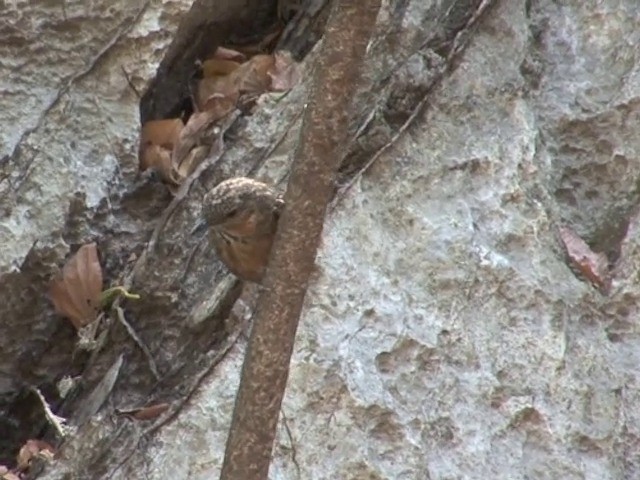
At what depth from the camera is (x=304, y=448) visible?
7.83 ft

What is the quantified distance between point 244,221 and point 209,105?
1.16 metres

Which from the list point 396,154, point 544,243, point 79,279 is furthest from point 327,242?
point 79,279

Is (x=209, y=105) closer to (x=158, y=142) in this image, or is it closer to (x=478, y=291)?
(x=158, y=142)

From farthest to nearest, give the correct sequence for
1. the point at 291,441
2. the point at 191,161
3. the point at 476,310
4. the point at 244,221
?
the point at 191,161, the point at 476,310, the point at 291,441, the point at 244,221

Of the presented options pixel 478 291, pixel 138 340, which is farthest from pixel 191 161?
pixel 478 291

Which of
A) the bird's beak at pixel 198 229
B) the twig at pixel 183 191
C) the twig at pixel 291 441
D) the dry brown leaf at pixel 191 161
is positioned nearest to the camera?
the twig at pixel 291 441

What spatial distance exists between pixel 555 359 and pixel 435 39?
1.95ft

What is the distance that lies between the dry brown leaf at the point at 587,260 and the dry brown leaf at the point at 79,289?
0.83m

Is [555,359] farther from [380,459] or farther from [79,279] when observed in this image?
[79,279]

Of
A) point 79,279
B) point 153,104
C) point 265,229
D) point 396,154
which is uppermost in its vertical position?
point 265,229

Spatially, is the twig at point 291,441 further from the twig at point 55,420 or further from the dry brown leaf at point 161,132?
the dry brown leaf at point 161,132

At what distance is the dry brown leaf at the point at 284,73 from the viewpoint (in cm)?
294

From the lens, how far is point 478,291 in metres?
2.50

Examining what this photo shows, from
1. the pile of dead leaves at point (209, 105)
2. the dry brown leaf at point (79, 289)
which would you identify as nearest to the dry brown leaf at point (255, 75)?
the pile of dead leaves at point (209, 105)
